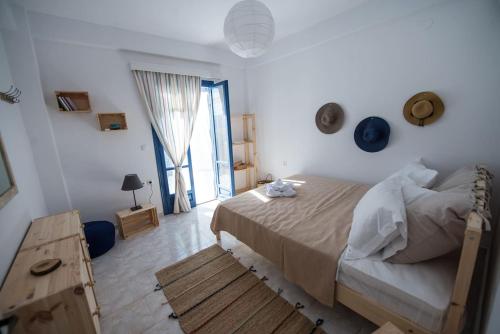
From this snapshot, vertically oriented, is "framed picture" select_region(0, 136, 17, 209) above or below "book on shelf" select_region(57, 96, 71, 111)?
below

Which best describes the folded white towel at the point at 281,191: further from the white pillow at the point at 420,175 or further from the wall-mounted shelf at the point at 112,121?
the wall-mounted shelf at the point at 112,121

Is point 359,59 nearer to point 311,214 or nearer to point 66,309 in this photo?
point 311,214

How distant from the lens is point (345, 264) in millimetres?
1329

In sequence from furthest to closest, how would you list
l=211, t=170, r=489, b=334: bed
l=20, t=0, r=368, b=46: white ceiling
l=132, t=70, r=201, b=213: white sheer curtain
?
l=132, t=70, r=201, b=213: white sheer curtain < l=20, t=0, r=368, b=46: white ceiling < l=211, t=170, r=489, b=334: bed

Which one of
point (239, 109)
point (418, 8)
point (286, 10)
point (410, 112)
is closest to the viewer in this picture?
point (418, 8)

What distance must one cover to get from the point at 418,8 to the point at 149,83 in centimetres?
339

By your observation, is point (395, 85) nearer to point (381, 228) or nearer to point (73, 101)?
point (381, 228)

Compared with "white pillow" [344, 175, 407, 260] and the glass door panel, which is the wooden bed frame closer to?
"white pillow" [344, 175, 407, 260]

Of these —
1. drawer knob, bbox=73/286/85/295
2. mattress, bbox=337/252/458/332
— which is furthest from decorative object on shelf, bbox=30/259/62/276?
mattress, bbox=337/252/458/332

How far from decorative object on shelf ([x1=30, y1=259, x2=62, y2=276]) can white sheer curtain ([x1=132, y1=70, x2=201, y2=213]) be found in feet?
7.27

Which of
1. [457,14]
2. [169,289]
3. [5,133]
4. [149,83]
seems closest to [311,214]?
[169,289]

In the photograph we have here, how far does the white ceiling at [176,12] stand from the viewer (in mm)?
2195

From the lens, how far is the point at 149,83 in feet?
9.82

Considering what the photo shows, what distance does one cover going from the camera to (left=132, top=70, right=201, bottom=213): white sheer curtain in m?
3.03
